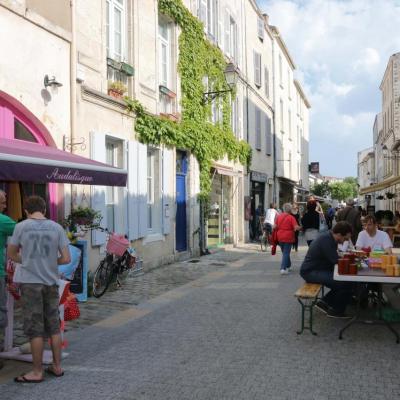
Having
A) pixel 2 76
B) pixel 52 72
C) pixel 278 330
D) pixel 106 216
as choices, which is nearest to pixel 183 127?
pixel 106 216

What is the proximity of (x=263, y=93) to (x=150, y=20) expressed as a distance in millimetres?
12122

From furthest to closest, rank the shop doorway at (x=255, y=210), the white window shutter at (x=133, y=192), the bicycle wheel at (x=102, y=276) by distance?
1. the shop doorway at (x=255, y=210)
2. the white window shutter at (x=133, y=192)
3. the bicycle wheel at (x=102, y=276)

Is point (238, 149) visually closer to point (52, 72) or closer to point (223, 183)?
point (223, 183)

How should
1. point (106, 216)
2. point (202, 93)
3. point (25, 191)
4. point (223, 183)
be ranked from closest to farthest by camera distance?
point (25, 191) < point (106, 216) < point (202, 93) < point (223, 183)

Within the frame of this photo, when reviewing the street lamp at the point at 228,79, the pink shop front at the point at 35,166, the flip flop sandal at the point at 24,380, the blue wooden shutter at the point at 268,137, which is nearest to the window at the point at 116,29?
the pink shop front at the point at 35,166

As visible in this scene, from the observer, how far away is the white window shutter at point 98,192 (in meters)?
8.68

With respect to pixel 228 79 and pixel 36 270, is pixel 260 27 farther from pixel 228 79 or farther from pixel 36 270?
pixel 36 270

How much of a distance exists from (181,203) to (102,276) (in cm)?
526

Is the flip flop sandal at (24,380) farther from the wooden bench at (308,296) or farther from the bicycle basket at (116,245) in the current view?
the bicycle basket at (116,245)

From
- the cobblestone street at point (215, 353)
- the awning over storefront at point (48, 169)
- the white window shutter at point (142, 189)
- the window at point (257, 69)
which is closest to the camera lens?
the cobblestone street at point (215, 353)

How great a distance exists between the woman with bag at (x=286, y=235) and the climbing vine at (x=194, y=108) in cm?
331

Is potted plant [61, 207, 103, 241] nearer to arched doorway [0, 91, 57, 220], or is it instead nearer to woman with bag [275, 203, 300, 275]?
arched doorway [0, 91, 57, 220]

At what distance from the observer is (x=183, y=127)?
12.7 metres

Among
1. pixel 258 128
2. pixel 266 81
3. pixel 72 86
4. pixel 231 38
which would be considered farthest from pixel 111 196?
pixel 266 81
